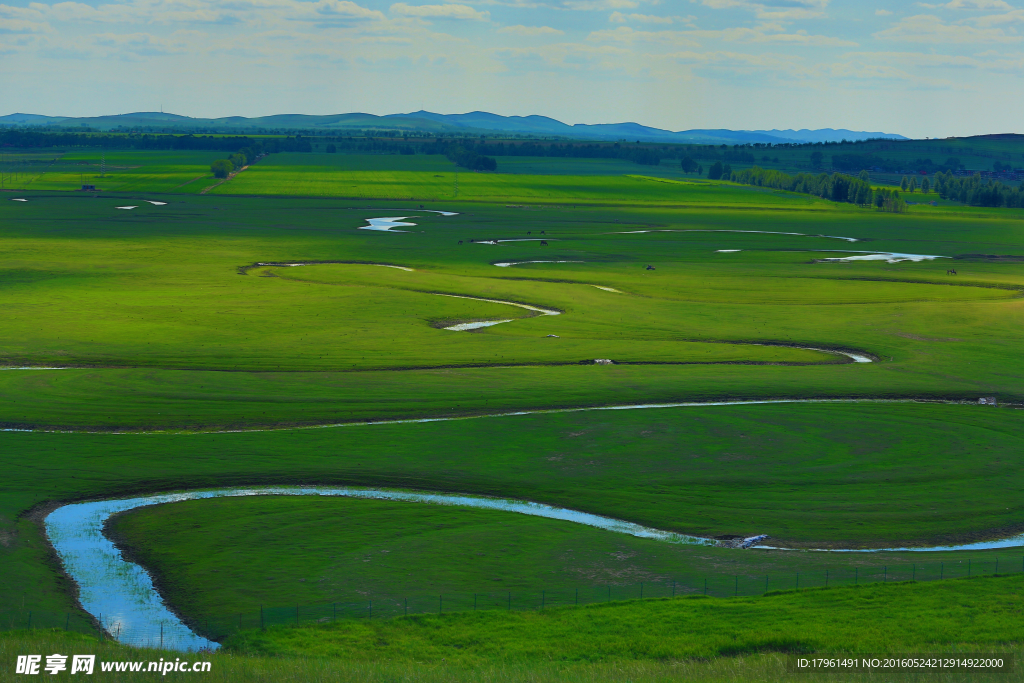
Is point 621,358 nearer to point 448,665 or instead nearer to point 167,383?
point 167,383

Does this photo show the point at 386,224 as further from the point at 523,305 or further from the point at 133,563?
the point at 133,563

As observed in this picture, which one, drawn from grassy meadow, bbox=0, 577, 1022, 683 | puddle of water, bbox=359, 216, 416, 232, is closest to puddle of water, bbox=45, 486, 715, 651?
grassy meadow, bbox=0, 577, 1022, 683

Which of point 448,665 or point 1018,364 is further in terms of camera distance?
point 1018,364

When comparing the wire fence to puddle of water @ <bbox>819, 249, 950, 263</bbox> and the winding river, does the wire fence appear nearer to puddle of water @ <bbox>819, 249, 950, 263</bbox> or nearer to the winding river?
the winding river

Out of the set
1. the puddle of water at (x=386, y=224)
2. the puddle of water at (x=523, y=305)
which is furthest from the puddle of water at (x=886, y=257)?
the puddle of water at (x=386, y=224)

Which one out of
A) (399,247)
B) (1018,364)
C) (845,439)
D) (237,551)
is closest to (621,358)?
(845,439)
